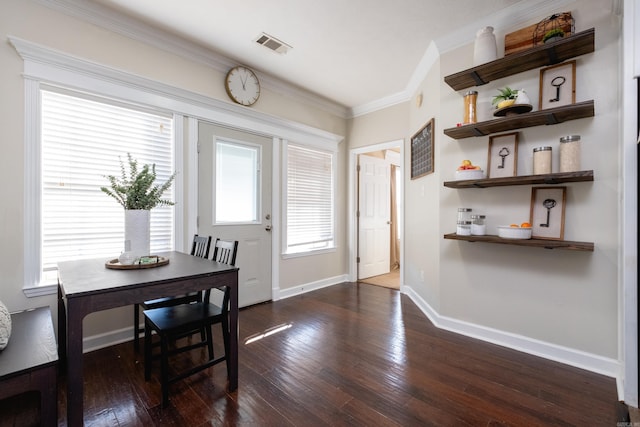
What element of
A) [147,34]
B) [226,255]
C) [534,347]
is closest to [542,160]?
[534,347]

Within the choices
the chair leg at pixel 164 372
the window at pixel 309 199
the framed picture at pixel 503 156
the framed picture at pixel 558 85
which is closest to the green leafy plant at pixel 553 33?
the framed picture at pixel 558 85

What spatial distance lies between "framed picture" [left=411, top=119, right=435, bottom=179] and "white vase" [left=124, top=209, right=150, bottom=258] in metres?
2.58

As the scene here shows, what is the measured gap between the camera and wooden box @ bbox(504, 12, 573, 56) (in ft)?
6.57

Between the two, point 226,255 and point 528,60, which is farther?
point 528,60

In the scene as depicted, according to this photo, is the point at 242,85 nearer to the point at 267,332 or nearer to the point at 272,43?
the point at 272,43

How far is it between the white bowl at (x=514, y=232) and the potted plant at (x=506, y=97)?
911 millimetres

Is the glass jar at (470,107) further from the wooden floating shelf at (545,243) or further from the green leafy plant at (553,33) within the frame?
the wooden floating shelf at (545,243)

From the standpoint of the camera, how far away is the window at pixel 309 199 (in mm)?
3803

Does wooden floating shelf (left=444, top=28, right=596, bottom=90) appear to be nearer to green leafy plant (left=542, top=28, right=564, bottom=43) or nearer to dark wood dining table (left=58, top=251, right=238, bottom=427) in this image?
green leafy plant (left=542, top=28, right=564, bottom=43)

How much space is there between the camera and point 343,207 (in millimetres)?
4516

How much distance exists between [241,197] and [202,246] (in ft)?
3.44

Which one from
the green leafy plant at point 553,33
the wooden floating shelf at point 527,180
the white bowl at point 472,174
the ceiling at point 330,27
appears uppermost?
the ceiling at point 330,27

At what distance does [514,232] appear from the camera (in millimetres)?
2141

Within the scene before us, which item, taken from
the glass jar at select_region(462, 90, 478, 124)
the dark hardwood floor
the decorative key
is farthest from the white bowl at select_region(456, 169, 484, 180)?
the dark hardwood floor
